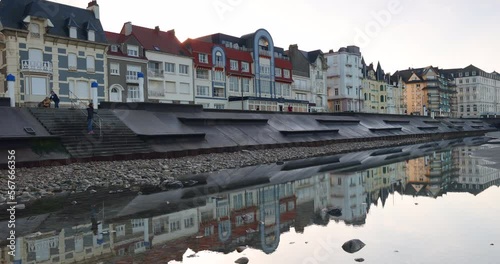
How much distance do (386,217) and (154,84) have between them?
171 feet

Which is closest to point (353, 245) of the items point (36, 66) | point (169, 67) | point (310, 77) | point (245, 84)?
point (36, 66)

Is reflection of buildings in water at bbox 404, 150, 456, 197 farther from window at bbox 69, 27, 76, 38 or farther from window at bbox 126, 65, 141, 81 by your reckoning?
window at bbox 69, 27, 76, 38

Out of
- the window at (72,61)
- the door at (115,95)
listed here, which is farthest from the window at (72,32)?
the door at (115,95)

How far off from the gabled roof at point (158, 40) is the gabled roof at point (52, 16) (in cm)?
671

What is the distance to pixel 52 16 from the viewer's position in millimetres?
51219

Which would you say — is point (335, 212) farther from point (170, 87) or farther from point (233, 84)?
point (233, 84)

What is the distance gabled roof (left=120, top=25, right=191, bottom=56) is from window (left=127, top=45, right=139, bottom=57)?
163 centimetres

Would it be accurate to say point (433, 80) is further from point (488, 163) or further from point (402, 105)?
point (488, 163)

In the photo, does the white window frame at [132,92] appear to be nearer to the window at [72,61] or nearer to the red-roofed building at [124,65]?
the red-roofed building at [124,65]

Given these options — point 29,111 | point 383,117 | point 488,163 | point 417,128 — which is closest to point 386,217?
point 488,163

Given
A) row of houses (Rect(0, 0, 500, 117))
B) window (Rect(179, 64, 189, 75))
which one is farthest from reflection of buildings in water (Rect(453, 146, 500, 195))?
window (Rect(179, 64, 189, 75))

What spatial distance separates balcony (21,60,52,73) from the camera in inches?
1863

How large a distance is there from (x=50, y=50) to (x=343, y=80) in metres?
69.7

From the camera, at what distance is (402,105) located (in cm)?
14112
